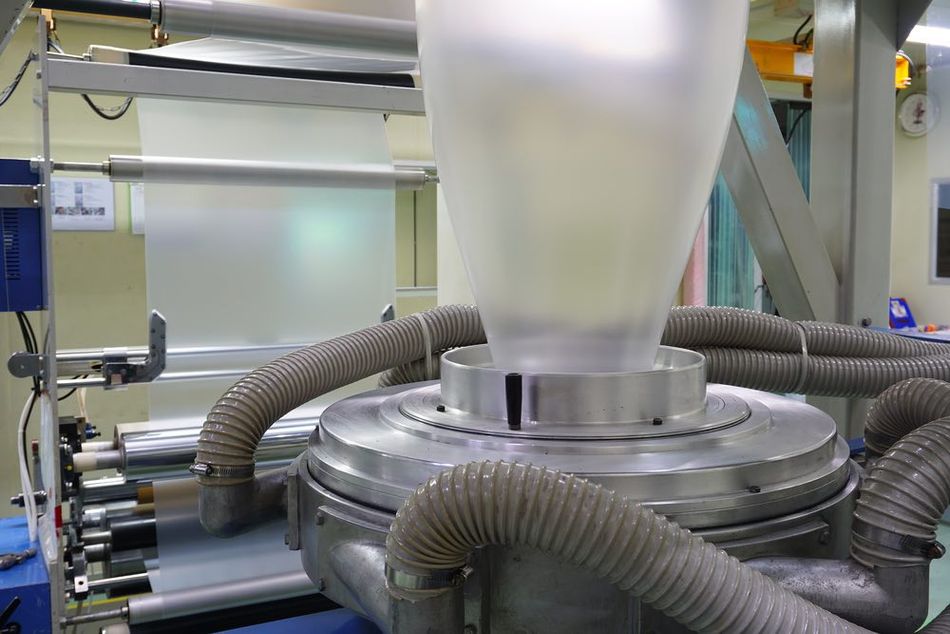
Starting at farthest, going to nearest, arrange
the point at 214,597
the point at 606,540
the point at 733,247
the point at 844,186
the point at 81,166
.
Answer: the point at 733,247
the point at 844,186
the point at 81,166
the point at 214,597
the point at 606,540

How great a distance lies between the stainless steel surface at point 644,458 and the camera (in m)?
0.64

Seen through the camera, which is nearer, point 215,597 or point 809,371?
point 809,371

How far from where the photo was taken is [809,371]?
1.19 metres

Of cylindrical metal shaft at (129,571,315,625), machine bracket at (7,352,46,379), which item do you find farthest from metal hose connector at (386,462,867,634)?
machine bracket at (7,352,46,379)

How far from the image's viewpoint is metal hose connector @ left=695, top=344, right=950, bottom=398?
3.83ft

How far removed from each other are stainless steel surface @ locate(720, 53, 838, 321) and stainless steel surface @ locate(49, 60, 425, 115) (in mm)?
685

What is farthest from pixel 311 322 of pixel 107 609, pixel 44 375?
pixel 107 609

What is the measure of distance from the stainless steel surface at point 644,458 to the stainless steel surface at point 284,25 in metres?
0.66

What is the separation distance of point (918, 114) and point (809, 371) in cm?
417

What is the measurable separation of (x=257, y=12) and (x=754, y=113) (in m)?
1.03

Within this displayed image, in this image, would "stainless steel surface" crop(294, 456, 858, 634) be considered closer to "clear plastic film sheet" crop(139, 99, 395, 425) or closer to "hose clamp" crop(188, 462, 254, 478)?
A: "hose clamp" crop(188, 462, 254, 478)

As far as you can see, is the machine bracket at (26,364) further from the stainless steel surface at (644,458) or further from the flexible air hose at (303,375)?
the stainless steel surface at (644,458)

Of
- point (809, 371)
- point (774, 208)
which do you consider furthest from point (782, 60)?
point (809, 371)

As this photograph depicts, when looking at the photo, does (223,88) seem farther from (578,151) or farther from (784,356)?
(784,356)
